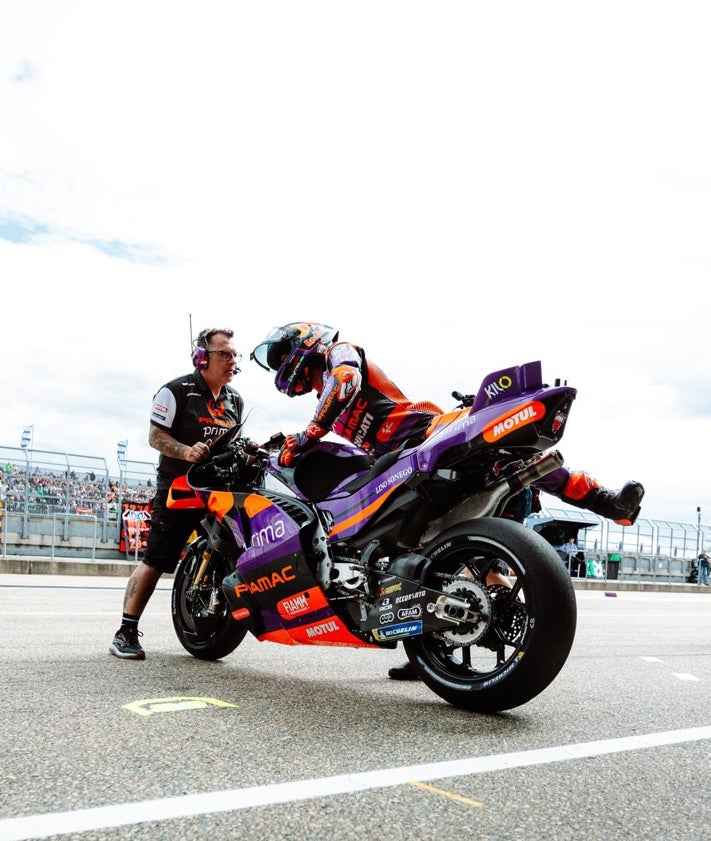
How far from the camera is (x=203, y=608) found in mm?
5250

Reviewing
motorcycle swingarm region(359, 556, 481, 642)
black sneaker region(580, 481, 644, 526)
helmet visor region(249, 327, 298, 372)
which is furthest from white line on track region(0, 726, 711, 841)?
helmet visor region(249, 327, 298, 372)

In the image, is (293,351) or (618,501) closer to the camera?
(618,501)

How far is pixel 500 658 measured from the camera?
3625mm

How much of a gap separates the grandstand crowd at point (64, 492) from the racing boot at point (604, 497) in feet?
51.1

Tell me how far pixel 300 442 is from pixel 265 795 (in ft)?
7.54

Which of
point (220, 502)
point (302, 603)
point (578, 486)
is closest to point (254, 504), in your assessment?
point (220, 502)

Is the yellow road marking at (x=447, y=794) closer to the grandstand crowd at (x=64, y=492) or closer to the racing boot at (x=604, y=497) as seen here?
the racing boot at (x=604, y=497)

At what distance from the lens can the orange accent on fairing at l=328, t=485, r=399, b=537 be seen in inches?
158

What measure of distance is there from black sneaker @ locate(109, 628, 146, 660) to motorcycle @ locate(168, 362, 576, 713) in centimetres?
81

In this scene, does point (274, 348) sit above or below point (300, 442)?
above

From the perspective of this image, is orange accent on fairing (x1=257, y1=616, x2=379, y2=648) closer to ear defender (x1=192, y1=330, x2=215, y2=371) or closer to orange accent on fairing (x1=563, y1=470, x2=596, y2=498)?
orange accent on fairing (x1=563, y1=470, x2=596, y2=498)

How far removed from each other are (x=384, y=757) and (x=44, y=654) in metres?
2.88

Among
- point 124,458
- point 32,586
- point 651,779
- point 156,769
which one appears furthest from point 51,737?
point 124,458

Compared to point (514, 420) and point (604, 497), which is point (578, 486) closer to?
point (604, 497)
